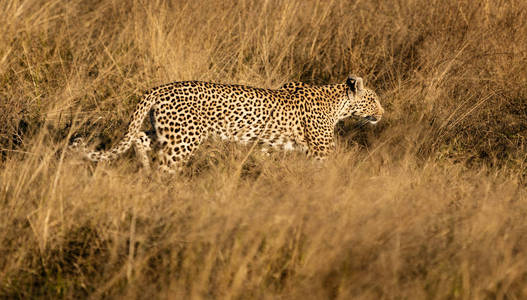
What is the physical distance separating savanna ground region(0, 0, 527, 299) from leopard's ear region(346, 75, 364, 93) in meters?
0.53

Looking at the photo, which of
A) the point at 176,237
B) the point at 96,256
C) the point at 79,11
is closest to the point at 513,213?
the point at 176,237

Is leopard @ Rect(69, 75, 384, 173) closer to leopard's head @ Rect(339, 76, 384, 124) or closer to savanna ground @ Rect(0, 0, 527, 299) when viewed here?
leopard's head @ Rect(339, 76, 384, 124)

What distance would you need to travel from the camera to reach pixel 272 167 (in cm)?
554

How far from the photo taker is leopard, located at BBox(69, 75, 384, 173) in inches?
235

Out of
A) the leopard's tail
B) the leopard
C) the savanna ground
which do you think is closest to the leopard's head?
the leopard

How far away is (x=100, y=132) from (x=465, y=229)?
3.98m

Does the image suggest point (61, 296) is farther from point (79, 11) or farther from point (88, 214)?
point (79, 11)

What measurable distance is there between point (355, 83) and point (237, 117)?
1.42 meters

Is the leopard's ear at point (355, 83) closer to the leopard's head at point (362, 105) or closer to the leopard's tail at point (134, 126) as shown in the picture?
the leopard's head at point (362, 105)

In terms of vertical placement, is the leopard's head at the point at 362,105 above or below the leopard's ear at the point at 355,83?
below

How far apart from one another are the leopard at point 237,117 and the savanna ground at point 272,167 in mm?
193

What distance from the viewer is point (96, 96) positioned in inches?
288

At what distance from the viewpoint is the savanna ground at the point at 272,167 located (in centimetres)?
368

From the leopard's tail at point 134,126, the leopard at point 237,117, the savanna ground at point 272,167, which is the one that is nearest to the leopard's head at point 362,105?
the leopard at point 237,117
